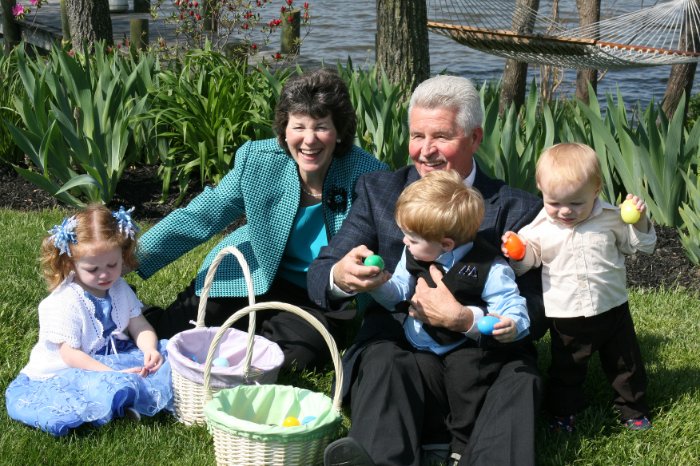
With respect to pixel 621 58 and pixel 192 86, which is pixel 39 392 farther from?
pixel 621 58

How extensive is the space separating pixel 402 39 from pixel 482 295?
137 inches

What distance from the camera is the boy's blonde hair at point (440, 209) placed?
9.37 feet

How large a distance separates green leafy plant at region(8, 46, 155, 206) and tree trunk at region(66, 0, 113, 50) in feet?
7.13

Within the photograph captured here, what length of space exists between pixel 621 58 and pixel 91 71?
3.16 metres

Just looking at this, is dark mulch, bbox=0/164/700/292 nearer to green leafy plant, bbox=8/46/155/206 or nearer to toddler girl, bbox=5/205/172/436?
green leafy plant, bbox=8/46/155/206

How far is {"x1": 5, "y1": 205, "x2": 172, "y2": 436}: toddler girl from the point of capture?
122 inches

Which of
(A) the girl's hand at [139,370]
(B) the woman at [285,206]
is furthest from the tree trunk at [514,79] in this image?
(A) the girl's hand at [139,370]

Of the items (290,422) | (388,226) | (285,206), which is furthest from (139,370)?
(388,226)

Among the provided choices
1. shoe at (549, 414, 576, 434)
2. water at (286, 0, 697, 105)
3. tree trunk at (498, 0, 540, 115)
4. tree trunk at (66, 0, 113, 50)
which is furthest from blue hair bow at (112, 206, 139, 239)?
water at (286, 0, 697, 105)

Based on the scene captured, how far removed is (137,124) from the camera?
5.70 meters

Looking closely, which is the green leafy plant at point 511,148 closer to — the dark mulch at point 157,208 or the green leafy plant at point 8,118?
the dark mulch at point 157,208

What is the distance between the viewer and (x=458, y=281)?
9.79 feet

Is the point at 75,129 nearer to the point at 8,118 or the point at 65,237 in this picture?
the point at 8,118

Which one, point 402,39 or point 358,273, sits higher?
point 402,39
